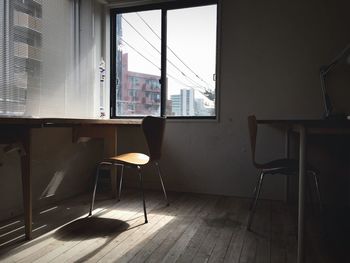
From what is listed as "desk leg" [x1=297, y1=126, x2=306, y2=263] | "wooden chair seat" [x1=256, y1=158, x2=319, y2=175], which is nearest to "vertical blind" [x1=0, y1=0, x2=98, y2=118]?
"wooden chair seat" [x1=256, y1=158, x2=319, y2=175]

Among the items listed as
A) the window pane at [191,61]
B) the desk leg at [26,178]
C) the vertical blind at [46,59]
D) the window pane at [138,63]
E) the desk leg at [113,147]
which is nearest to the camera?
the desk leg at [26,178]

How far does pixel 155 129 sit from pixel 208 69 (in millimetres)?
1176

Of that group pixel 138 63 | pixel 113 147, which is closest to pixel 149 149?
pixel 113 147

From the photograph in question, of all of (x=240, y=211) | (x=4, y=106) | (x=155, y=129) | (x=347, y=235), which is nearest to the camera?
(x=347, y=235)

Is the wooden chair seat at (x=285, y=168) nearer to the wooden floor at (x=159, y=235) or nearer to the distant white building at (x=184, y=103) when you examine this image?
the wooden floor at (x=159, y=235)

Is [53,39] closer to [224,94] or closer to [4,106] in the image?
[4,106]

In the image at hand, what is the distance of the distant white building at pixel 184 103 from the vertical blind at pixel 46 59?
931mm

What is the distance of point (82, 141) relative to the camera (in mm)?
3057

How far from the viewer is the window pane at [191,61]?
310cm

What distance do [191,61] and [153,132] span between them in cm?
125

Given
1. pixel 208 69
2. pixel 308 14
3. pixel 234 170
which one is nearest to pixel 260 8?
pixel 308 14

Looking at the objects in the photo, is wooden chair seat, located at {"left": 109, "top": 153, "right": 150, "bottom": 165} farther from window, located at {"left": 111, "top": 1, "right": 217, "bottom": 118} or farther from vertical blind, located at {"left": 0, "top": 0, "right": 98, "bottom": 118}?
window, located at {"left": 111, "top": 1, "right": 217, "bottom": 118}

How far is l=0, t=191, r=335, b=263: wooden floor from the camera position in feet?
5.26

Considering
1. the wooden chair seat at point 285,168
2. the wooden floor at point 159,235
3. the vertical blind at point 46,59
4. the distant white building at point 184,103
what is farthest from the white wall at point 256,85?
the vertical blind at point 46,59
